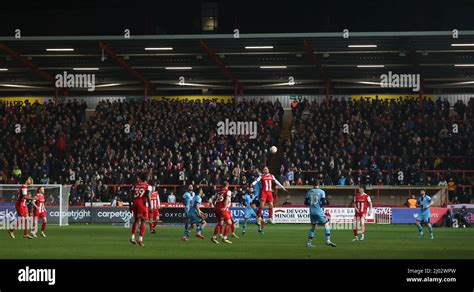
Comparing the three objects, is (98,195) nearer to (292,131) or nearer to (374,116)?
(292,131)

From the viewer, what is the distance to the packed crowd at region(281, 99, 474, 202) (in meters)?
48.1

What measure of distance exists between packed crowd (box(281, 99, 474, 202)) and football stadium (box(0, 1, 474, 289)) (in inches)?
4.5

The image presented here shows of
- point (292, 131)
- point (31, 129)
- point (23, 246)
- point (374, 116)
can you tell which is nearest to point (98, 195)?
point (31, 129)

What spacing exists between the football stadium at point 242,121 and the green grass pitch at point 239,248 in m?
10.7

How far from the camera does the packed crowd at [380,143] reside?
48.1 meters

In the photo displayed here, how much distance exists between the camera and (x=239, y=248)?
25203 millimetres

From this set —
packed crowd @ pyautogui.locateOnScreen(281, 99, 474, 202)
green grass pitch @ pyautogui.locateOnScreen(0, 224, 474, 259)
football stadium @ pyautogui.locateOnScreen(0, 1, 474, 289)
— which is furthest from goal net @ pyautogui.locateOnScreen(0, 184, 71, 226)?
packed crowd @ pyautogui.locateOnScreen(281, 99, 474, 202)

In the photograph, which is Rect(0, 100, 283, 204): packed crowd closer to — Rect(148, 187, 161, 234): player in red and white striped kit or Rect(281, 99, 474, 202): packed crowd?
Rect(281, 99, 474, 202): packed crowd
